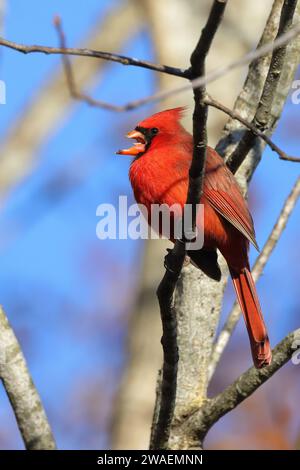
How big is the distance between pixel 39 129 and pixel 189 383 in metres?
5.15

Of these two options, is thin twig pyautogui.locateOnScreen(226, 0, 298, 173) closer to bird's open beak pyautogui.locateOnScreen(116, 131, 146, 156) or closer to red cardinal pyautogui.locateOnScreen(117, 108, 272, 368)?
red cardinal pyautogui.locateOnScreen(117, 108, 272, 368)

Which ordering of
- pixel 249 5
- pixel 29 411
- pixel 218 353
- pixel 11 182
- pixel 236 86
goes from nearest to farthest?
1. pixel 29 411
2. pixel 218 353
3. pixel 236 86
4. pixel 249 5
5. pixel 11 182

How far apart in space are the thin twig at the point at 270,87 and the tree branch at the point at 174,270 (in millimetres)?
466

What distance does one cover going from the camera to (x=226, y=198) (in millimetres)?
3777

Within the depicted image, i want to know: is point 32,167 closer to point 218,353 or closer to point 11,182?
point 11,182

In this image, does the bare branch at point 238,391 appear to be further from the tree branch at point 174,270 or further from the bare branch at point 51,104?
the bare branch at point 51,104

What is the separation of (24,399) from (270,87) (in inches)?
54.3

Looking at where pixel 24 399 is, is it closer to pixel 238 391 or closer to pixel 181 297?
pixel 238 391

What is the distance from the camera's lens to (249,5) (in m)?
7.32

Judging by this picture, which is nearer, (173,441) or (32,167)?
(173,441)

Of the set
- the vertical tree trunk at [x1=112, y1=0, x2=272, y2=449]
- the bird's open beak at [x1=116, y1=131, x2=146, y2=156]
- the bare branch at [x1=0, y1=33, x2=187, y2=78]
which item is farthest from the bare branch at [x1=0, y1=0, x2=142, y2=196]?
the bare branch at [x1=0, y1=33, x2=187, y2=78]

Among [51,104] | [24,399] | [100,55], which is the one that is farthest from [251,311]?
[51,104]

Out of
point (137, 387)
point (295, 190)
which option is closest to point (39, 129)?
point (137, 387)
